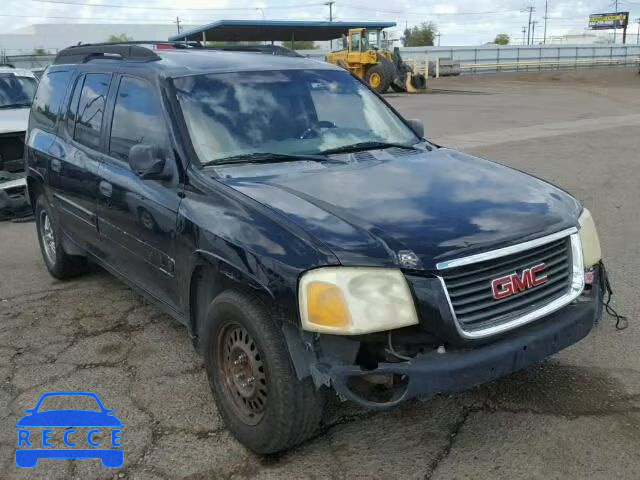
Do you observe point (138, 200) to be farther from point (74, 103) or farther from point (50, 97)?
point (50, 97)

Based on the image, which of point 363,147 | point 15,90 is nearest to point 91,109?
point 363,147

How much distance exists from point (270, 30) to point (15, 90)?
29.4 meters

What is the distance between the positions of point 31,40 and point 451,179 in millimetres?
100991

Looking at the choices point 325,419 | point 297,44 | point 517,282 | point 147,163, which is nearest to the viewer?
point 517,282

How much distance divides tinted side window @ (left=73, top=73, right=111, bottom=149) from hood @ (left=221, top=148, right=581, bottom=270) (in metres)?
1.51

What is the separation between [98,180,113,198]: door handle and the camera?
409 cm

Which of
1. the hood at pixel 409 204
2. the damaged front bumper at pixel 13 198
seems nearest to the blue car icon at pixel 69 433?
the hood at pixel 409 204

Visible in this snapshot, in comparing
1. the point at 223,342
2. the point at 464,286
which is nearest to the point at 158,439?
the point at 223,342

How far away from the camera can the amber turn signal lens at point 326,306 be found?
2.59 meters

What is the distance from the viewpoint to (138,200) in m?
3.78

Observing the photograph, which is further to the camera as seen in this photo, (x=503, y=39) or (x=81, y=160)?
(x=503, y=39)

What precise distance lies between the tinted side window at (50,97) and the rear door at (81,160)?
0.27 metres

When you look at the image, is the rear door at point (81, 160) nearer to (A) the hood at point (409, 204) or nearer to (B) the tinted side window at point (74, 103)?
(B) the tinted side window at point (74, 103)

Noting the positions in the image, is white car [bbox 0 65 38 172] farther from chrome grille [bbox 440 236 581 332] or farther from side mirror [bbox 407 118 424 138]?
chrome grille [bbox 440 236 581 332]
